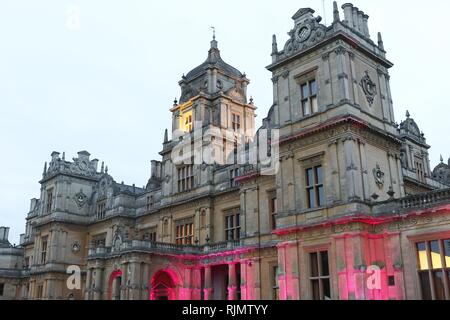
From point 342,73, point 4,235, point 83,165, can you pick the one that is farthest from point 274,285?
point 4,235

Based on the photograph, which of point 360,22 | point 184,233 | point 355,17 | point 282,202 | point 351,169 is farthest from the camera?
point 184,233

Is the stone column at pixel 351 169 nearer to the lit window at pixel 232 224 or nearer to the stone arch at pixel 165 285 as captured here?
the lit window at pixel 232 224

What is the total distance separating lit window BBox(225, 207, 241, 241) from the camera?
37.0 meters

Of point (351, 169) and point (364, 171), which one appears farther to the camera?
point (364, 171)

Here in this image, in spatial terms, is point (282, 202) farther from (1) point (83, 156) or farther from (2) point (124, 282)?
(1) point (83, 156)

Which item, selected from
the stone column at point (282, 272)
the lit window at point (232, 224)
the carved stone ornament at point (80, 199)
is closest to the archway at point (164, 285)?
the lit window at point (232, 224)

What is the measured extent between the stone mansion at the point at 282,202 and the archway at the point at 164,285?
0.09 m

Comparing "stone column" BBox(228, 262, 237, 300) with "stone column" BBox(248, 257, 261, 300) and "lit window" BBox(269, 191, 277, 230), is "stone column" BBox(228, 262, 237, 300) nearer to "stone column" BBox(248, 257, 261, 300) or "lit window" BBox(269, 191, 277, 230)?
"stone column" BBox(248, 257, 261, 300)

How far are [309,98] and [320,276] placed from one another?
32.7ft

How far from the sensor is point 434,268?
894 inches

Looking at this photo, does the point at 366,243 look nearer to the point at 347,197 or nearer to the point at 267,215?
the point at 347,197

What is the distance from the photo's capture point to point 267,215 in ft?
109

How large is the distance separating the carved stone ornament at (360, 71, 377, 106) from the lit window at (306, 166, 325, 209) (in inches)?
204

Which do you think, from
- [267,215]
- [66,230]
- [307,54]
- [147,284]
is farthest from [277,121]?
[66,230]
